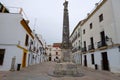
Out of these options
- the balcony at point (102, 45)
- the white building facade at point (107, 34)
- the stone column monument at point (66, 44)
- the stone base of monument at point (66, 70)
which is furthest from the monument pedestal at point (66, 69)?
the balcony at point (102, 45)

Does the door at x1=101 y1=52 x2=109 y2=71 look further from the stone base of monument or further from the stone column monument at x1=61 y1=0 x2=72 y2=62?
the stone column monument at x1=61 y1=0 x2=72 y2=62

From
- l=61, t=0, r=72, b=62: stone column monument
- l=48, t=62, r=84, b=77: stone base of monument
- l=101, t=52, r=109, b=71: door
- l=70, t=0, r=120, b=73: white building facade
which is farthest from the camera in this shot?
l=101, t=52, r=109, b=71: door

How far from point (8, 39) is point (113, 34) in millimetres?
11124

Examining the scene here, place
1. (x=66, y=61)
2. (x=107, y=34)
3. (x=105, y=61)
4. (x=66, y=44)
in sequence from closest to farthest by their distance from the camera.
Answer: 1. (x=66, y=61)
2. (x=66, y=44)
3. (x=107, y=34)
4. (x=105, y=61)

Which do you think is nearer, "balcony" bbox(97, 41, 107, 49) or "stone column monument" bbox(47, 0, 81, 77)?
"stone column monument" bbox(47, 0, 81, 77)

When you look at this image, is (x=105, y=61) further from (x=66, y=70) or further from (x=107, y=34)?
(x=66, y=70)

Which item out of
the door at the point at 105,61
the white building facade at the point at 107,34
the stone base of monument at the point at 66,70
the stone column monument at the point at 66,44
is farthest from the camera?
the door at the point at 105,61

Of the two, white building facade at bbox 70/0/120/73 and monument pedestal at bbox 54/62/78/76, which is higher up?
white building facade at bbox 70/0/120/73

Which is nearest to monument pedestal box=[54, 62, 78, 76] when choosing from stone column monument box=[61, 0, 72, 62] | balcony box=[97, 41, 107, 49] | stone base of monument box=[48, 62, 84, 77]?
stone base of monument box=[48, 62, 84, 77]

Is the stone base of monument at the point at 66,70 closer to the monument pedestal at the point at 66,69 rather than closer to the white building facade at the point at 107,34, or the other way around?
the monument pedestal at the point at 66,69

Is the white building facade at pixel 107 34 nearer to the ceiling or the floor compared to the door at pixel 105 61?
nearer to the ceiling

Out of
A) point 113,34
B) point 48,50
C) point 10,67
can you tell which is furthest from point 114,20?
point 48,50

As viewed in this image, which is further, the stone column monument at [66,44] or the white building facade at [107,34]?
the white building facade at [107,34]

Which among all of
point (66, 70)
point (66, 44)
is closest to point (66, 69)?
point (66, 70)
